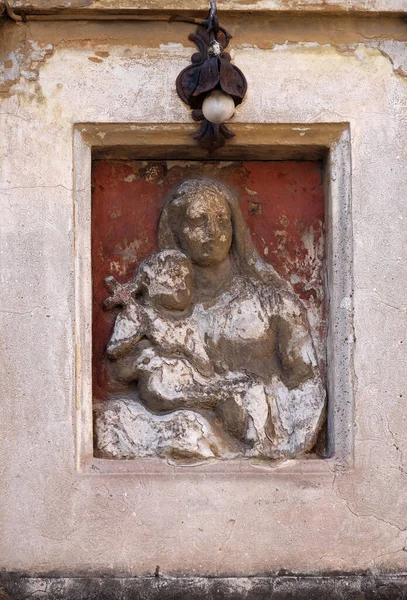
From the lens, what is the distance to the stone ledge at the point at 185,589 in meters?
4.41

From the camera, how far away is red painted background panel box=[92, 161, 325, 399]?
4.88 metres

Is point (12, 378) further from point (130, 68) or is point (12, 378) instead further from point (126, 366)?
point (130, 68)

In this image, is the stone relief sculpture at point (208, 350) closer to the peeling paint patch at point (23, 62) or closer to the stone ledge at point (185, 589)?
the stone ledge at point (185, 589)

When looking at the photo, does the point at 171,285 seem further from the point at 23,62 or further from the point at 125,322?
the point at 23,62

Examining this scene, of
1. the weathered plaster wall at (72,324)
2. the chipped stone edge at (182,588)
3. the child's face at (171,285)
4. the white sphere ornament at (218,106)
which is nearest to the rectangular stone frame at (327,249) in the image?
the weathered plaster wall at (72,324)

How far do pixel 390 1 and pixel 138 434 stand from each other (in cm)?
208

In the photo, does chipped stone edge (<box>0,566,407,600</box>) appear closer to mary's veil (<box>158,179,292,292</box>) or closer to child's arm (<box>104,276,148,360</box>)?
child's arm (<box>104,276,148,360</box>)

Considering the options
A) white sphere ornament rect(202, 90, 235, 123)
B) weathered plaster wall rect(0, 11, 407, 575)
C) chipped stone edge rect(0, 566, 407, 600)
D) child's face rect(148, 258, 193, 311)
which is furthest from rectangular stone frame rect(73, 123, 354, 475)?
chipped stone edge rect(0, 566, 407, 600)

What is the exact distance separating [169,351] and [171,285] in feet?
0.92

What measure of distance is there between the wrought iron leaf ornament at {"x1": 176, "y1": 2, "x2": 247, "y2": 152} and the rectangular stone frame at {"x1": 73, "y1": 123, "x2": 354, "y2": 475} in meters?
0.08

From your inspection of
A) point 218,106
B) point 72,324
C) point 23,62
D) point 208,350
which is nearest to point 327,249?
point 208,350

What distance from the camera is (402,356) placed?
461cm

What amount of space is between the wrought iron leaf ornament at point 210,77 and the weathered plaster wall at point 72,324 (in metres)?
0.06

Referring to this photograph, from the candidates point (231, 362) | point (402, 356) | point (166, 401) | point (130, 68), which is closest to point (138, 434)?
point (166, 401)
